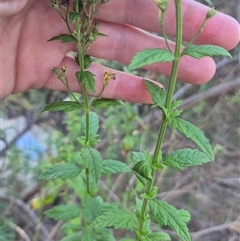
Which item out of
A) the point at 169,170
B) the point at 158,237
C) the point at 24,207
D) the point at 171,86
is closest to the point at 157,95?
the point at 171,86

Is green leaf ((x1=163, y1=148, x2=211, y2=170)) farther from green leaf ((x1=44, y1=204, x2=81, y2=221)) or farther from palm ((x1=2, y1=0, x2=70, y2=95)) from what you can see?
palm ((x1=2, y1=0, x2=70, y2=95))

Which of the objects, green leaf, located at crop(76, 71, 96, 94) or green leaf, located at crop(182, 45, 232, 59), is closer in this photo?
green leaf, located at crop(182, 45, 232, 59)

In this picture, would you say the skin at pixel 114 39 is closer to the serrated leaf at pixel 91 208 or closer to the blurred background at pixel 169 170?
the serrated leaf at pixel 91 208

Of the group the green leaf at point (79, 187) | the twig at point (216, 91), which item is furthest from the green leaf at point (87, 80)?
the twig at point (216, 91)

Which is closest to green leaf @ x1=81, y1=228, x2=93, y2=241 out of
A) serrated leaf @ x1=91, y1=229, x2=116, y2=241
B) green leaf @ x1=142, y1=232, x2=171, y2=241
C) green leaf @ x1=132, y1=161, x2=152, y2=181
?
→ serrated leaf @ x1=91, y1=229, x2=116, y2=241

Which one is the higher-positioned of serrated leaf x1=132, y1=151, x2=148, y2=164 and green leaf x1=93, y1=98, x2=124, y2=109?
green leaf x1=93, y1=98, x2=124, y2=109

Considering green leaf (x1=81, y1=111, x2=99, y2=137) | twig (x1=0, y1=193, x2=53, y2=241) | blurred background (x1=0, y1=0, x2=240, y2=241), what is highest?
green leaf (x1=81, y1=111, x2=99, y2=137)

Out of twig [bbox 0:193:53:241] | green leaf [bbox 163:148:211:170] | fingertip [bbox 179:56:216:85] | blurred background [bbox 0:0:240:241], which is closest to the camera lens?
green leaf [bbox 163:148:211:170]
